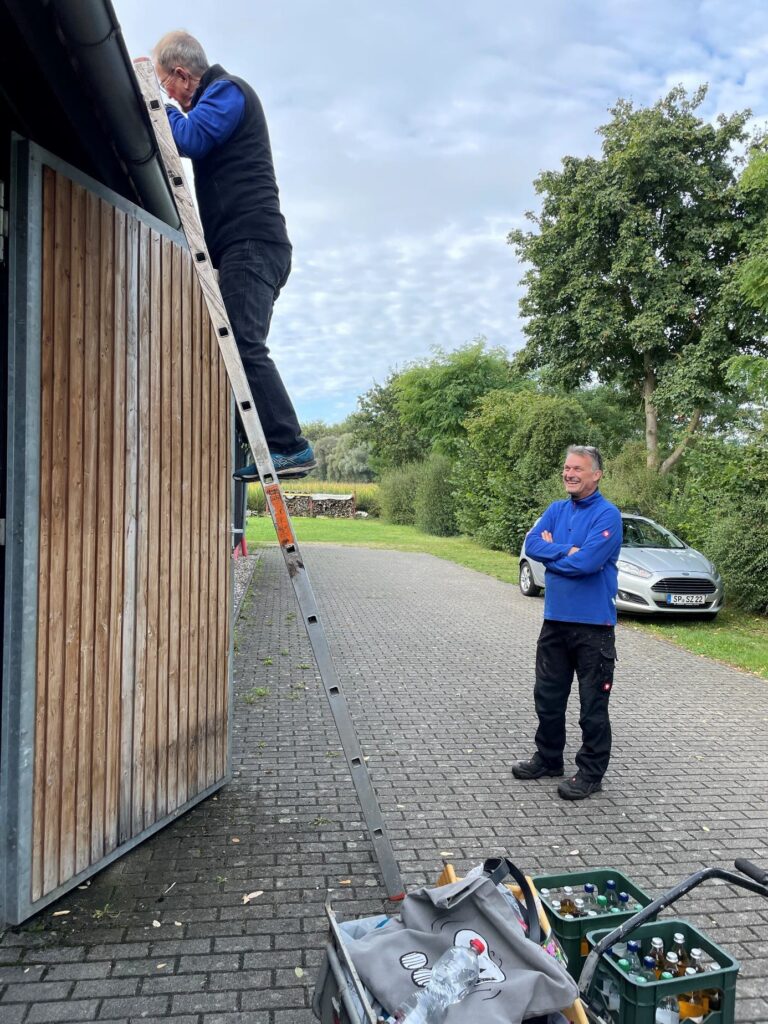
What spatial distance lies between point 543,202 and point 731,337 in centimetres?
893

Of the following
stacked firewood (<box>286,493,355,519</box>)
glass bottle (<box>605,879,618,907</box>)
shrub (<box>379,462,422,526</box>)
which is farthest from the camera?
stacked firewood (<box>286,493,355,519</box>)

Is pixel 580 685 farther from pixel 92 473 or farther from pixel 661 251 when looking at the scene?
pixel 661 251

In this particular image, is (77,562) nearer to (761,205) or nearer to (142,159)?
(142,159)

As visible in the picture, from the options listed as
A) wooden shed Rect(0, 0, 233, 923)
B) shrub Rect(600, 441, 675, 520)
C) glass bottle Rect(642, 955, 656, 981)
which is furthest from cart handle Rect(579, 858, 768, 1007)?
shrub Rect(600, 441, 675, 520)

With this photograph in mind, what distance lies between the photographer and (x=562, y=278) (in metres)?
28.6

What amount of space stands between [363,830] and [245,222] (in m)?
3.34

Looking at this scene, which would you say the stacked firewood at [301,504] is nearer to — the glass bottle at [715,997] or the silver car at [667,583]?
the silver car at [667,583]

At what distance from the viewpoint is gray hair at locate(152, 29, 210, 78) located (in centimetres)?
331

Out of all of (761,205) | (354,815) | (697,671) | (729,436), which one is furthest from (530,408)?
(354,815)

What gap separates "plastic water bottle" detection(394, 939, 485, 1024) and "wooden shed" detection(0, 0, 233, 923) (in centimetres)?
194

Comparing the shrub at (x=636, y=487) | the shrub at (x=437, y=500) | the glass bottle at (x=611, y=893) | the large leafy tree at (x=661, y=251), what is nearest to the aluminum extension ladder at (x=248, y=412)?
the glass bottle at (x=611, y=893)

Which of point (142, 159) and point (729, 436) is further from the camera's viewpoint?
point (729, 436)

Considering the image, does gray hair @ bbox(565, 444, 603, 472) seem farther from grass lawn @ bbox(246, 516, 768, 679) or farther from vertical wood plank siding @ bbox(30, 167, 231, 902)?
grass lawn @ bbox(246, 516, 768, 679)

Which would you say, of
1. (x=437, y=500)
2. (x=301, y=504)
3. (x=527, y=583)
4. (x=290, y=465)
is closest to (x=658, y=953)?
(x=290, y=465)
